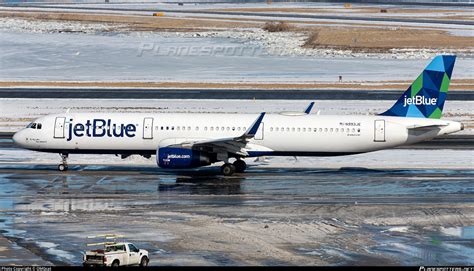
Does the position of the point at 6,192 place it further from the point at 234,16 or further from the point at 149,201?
the point at 234,16

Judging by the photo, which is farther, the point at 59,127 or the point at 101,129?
the point at 59,127

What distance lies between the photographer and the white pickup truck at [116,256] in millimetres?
31797

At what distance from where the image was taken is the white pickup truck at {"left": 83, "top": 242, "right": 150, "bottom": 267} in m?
31.8

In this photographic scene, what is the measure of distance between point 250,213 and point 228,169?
12.0m

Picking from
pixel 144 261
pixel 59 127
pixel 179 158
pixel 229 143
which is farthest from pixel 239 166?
pixel 144 261

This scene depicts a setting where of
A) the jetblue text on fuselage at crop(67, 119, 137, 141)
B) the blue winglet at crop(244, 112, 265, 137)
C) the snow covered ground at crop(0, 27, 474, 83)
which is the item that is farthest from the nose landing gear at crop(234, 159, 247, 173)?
the snow covered ground at crop(0, 27, 474, 83)

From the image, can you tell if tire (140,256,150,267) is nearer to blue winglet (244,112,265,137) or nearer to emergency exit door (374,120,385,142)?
blue winglet (244,112,265,137)

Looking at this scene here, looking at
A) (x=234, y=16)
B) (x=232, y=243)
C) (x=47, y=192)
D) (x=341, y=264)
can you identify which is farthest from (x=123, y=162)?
(x=234, y=16)

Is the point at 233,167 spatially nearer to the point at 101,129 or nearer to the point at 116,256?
the point at 101,129

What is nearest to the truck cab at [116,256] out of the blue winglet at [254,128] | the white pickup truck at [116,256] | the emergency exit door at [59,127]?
the white pickup truck at [116,256]

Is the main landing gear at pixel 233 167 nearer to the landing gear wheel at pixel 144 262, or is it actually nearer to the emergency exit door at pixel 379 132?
the emergency exit door at pixel 379 132

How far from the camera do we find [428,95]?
5741 cm

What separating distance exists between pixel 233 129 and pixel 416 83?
11348 mm

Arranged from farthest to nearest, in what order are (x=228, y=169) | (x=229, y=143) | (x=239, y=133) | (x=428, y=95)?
1. (x=428, y=95)
2. (x=239, y=133)
3. (x=228, y=169)
4. (x=229, y=143)
